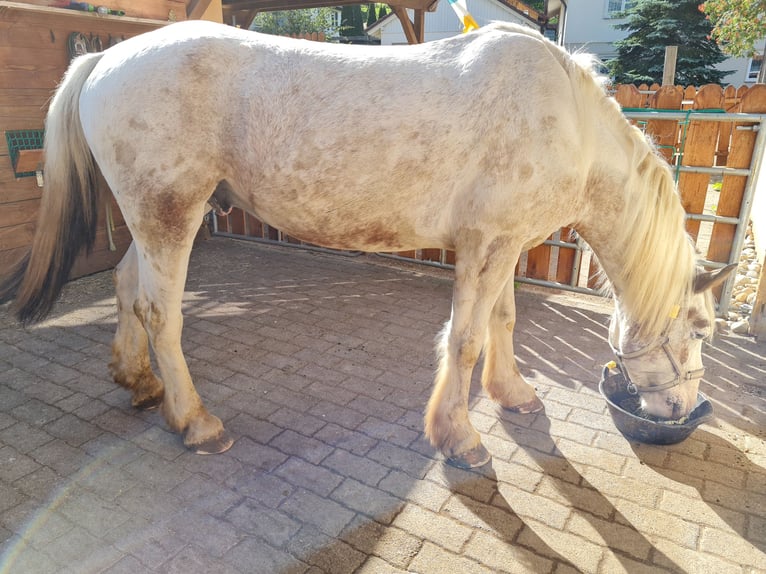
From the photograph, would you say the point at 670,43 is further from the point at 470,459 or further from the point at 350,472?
the point at 350,472

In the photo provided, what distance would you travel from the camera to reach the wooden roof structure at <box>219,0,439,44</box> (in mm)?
7473

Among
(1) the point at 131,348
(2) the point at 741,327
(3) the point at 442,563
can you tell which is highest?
(1) the point at 131,348

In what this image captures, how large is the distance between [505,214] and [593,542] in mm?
1535

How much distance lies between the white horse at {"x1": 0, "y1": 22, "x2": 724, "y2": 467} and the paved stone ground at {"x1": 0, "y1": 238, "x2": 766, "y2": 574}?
29cm

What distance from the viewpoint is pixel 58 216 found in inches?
112

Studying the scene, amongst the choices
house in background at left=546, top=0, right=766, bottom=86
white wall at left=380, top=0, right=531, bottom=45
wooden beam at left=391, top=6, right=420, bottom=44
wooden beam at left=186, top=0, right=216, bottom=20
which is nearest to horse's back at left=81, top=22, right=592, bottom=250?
wooden beam at left=186, top=0, right=216, bottom=20

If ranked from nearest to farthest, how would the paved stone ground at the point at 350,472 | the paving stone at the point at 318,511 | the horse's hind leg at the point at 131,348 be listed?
the paved stone ground at the point at 350,472 < the paving stone at the point at 318,511 < the horse's hind leg at the point at 131,348

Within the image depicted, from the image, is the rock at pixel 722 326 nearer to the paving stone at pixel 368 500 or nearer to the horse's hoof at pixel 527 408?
the horse's hoof at pixel 527 408

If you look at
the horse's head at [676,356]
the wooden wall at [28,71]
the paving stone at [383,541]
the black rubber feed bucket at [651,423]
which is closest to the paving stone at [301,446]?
the paving stone at [383,541]

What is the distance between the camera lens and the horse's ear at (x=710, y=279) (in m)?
2.51

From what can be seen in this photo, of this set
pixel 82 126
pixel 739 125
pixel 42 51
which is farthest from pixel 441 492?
pixel 42 51

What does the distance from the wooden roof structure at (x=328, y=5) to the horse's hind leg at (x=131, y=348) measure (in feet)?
18.4

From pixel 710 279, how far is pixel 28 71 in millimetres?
5945

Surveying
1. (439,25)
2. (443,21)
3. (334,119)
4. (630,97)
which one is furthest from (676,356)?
(439,25)
